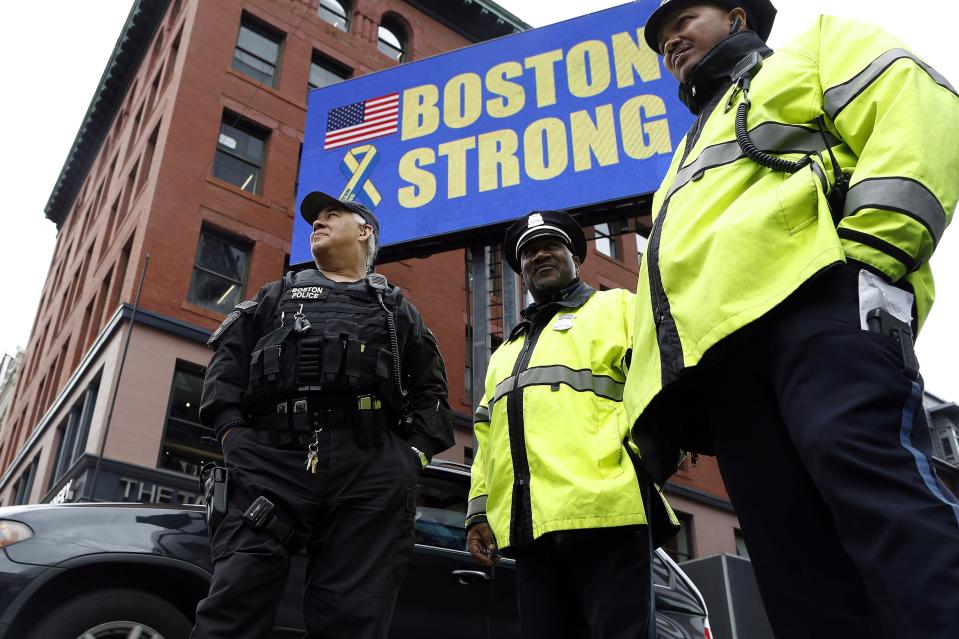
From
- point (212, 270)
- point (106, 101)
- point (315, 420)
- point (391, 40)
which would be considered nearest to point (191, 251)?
point (212, 270)

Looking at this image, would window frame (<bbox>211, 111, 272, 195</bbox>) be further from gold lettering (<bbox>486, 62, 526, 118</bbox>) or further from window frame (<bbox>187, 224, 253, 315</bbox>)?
gold lettering (<bbox>486, 62, 526, 118</bbox>)

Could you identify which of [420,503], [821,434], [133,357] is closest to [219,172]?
[133,357]

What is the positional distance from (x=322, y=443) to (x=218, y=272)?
1417 centimetres

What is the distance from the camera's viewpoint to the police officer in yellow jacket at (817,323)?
1.50 meters

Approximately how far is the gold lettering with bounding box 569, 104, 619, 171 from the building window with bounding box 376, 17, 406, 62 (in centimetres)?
1169

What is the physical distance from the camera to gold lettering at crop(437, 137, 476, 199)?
12312mm

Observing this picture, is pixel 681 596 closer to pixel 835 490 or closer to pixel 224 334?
pixel 224 334

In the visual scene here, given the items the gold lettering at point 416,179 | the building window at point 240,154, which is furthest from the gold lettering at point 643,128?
the building window at point 240,154

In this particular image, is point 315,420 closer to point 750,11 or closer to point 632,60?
point 750,11

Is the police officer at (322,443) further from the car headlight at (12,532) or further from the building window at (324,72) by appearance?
the building window at (324,72)

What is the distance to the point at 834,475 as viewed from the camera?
5.09ft

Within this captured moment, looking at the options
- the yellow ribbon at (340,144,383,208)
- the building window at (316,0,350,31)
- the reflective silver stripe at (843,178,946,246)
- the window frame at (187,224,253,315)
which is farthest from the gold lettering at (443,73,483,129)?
the reflective silver stripe at (843,178,946,246)

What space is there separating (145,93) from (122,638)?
20748mm

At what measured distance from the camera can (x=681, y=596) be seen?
4828 mm
